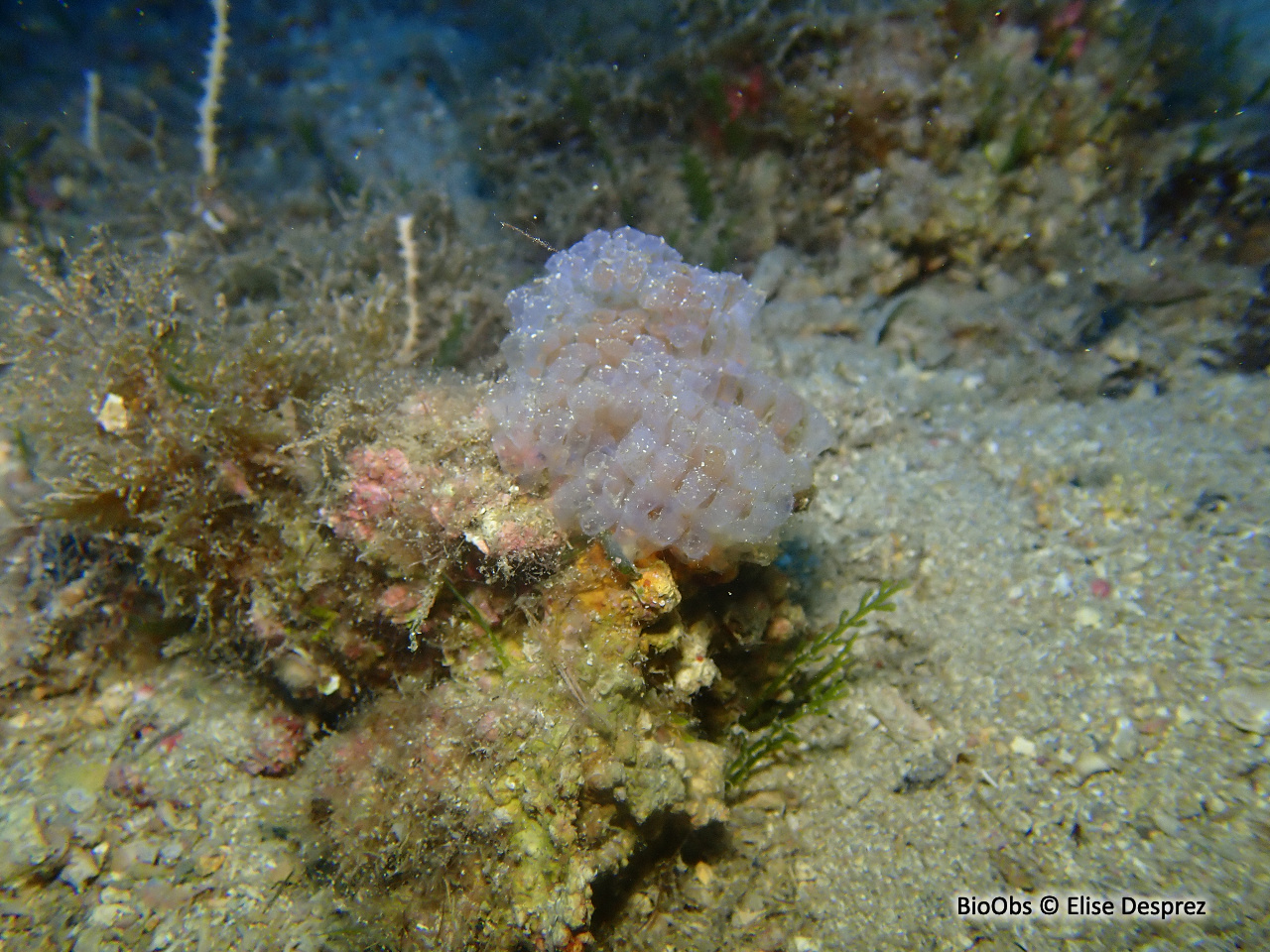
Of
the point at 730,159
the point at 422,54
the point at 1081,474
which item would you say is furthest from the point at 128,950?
the point at 422,54

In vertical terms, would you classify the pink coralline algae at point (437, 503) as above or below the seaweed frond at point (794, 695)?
above

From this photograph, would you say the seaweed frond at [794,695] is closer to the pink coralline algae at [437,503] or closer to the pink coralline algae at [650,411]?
the pink coralline algae at [650,411]

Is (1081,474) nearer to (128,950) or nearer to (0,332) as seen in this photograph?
(128,950)

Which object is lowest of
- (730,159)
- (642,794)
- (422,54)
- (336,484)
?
(642,794)

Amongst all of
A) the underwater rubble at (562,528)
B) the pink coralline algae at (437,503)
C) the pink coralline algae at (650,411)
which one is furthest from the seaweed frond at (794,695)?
the pink coralline algae at (437,503)

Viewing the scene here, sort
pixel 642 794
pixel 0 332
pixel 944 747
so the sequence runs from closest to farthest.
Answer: pixel 642 794 → pixel 944 747 → pixel 0 332
